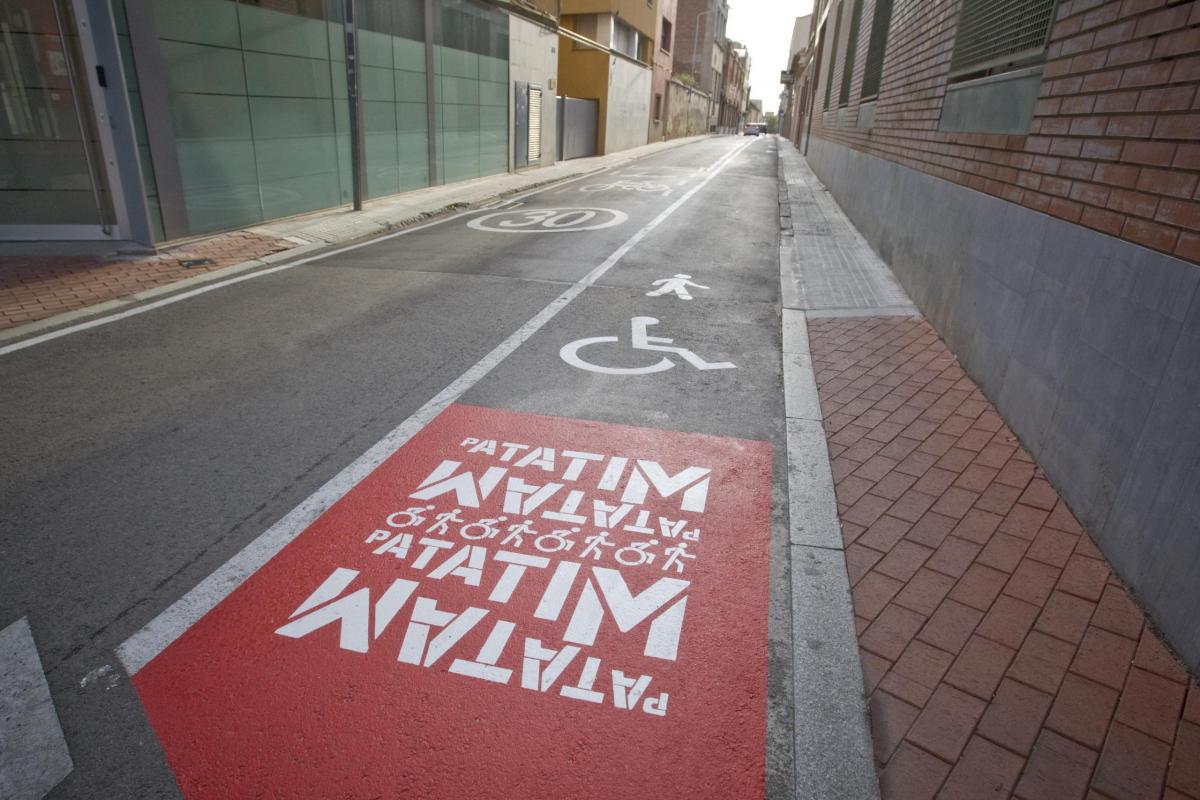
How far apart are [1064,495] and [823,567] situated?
165cm

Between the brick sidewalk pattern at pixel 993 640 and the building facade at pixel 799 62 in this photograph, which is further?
the building facade at pixel 799 62

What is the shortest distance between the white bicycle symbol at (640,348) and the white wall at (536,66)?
1772 cm

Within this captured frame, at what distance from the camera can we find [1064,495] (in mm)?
3939

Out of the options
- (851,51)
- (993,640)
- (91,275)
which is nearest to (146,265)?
(91,275)

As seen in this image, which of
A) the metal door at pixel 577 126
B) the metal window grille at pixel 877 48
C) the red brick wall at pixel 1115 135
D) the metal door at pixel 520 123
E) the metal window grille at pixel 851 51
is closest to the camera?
the red brick wall at pixel 1115 135

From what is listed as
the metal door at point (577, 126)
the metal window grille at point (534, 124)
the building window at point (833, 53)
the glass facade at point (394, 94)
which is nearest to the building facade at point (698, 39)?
the metal door at point (577, 126)

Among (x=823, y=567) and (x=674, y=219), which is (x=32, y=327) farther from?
(x=674, y=219)

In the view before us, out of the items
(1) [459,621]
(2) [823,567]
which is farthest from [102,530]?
(2) [823,567]

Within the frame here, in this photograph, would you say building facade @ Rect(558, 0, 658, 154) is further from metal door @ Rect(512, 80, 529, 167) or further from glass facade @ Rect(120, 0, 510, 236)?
glass facade @ Rect(120, 0, 510, 236)

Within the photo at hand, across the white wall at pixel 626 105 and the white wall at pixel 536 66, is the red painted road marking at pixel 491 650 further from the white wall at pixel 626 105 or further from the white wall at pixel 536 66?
the white wall at pixel 626 105

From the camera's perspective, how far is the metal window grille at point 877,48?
1285 cm

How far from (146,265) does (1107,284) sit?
9.94m

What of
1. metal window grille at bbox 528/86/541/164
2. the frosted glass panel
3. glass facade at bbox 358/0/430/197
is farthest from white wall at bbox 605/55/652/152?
the frosted glass panel

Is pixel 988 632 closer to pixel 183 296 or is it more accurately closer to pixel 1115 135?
pixel 1115 135
